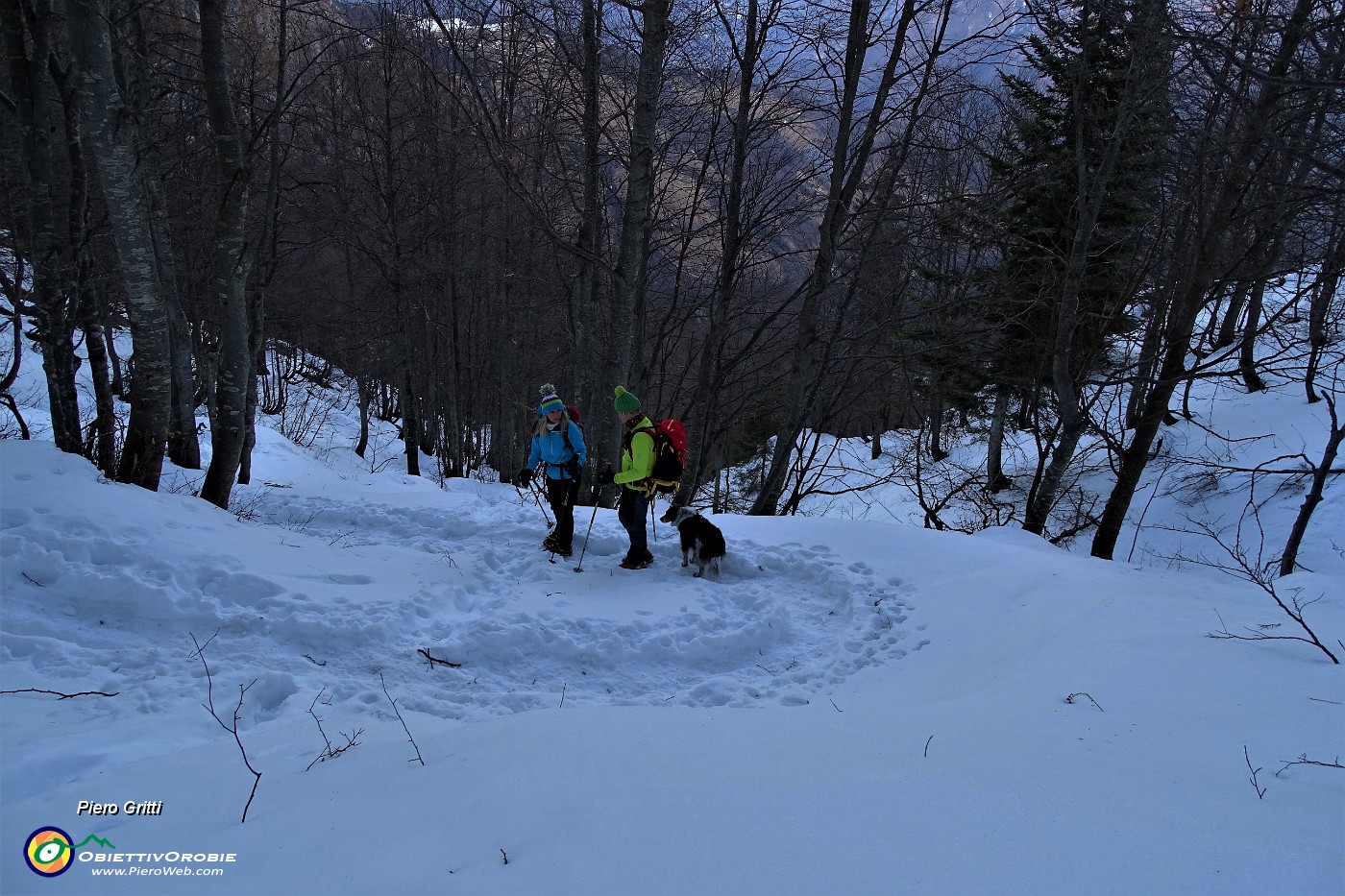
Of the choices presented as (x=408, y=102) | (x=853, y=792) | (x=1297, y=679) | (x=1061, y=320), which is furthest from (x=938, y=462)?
(x=853, y=792)

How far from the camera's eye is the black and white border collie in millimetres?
6320

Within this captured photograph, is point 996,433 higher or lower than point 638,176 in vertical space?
lower

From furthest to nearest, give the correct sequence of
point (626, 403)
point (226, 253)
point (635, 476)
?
point (226, 253) < point (626, 403) < point (635, 476)

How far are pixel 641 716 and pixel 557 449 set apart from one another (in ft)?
12.8

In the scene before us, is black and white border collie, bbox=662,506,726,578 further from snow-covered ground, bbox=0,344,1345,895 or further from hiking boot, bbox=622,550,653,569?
hiking boot, bbox=622,550,653,569

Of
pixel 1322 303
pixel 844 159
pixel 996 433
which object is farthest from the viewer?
pixel 996 433

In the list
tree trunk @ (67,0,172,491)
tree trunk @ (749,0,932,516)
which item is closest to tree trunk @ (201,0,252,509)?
tree trunk @ (67,0,172,491)

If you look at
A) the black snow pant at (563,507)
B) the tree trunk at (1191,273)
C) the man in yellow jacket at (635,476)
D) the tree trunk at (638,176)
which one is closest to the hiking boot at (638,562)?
the man in yellow jacket at (635,476)

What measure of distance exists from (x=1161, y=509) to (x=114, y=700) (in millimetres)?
18335

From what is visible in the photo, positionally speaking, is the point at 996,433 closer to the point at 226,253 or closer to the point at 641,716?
the point at 641,716

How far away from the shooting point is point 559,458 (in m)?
6.88

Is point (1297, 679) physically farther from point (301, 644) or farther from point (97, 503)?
point (97, 503)

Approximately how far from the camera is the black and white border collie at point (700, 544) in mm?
6320

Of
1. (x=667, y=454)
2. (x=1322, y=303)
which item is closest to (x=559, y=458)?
(x=667, y=454)
